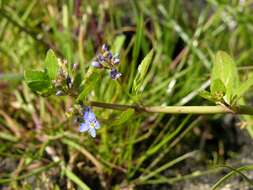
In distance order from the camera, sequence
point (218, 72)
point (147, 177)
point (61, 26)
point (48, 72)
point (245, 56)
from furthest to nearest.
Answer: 1. point (61, 26)
2. point (245, 56)
3. point (147, 177)
4. point (218, 72)
5. point (48, 72)

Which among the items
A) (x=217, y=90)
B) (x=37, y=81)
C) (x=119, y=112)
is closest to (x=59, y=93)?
(x=37, y=81)

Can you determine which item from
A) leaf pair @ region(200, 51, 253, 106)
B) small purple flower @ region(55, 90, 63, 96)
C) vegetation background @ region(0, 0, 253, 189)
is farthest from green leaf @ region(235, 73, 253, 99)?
small purple flower @ region(55, 90, 63, 96)

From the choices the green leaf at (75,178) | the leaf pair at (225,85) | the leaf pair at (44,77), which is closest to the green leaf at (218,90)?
the leaf pair at (225,85)

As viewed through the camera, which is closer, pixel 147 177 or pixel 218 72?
pixel 218 72

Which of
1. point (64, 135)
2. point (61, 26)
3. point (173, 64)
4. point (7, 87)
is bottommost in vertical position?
point (64, 135)

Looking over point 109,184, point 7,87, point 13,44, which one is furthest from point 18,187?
point 13,44

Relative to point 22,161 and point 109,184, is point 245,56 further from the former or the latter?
point 22,161
